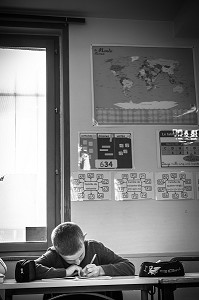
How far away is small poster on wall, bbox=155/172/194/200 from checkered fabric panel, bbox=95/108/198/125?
0.45 metres

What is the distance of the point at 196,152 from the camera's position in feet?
13.5

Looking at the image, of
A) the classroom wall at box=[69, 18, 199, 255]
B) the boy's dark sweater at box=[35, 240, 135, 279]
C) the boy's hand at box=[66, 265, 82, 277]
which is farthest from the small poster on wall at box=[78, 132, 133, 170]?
the boy's hand at box=[66, 265, 82, 277]

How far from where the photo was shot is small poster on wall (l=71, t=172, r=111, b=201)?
3.89 meters

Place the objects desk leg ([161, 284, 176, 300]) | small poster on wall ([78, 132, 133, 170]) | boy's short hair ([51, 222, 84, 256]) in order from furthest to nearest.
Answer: small poster on wall ([78, 132, 133, 170]) → boy's short hair ([51, 222, 84, 256]) → desk leg ([161, 284, 176, 300])

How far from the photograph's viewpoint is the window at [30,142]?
386 centimetres

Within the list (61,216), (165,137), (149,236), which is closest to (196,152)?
(165,137)

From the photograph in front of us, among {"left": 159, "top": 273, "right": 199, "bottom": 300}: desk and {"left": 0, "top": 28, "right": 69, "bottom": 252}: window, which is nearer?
{"left": 159, "top": 273, "right": 199, "bottom": 300}: desk

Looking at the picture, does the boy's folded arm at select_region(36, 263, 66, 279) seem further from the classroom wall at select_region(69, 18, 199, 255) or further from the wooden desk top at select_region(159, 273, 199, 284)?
the classroom wall at select_region(69, 18, 199, 255)

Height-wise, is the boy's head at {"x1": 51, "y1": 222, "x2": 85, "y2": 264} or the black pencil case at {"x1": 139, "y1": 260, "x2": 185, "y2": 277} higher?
the boy's head at {"x1": 51, "y1": 222, "x2": 85, "y2": 264}

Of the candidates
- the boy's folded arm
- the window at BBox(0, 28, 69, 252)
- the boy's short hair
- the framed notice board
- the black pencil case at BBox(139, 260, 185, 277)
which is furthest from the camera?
the framed notice board

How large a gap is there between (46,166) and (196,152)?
1250 mm

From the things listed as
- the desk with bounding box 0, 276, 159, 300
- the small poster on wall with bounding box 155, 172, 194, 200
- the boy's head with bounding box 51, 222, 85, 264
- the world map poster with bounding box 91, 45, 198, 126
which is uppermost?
the world map poster with bounding box 91, 45, 198, 126

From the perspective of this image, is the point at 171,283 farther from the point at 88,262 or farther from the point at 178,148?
the point at 178,148

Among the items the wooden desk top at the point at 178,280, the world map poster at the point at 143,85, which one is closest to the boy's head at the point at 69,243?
the wooden desk top at the point at 178,280
